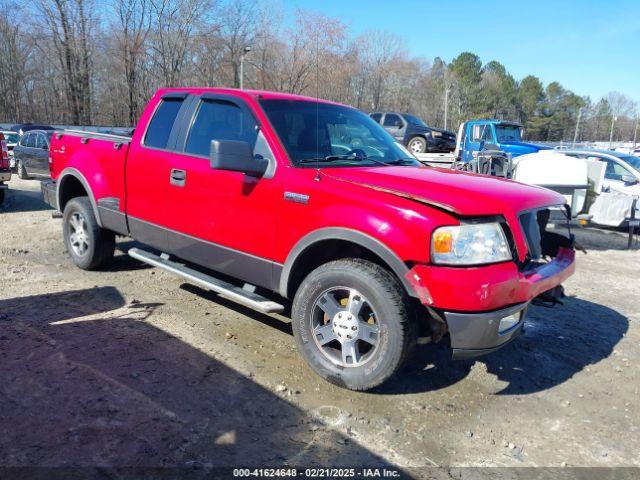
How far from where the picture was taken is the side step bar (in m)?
3.74

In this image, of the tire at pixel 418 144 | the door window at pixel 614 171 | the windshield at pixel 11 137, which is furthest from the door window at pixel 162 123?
the windshield at pixel 11 137

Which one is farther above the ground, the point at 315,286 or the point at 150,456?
the point at 315,286

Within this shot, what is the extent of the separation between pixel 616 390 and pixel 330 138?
2897mm

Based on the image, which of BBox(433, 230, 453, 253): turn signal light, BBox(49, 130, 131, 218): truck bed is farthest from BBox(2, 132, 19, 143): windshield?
BBox(433, 230, 453, 253): turn signal light

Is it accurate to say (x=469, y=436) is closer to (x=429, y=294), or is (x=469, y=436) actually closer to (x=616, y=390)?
(x=429, y=294)

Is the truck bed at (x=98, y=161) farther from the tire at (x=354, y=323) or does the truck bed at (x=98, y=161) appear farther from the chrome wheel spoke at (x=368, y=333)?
the chrome wheel spoke at (x=368, y=333)

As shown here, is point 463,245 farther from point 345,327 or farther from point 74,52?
point 74,52

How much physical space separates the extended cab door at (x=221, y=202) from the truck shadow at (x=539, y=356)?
133 cm

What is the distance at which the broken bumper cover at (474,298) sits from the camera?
2922 millimetres

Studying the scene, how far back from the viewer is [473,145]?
16719mm

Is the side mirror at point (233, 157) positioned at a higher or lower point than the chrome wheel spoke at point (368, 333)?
higher

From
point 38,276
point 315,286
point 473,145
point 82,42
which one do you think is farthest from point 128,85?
point 315,286

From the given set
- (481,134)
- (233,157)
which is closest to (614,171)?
(481,134)

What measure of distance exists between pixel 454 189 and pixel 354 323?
1.08m
